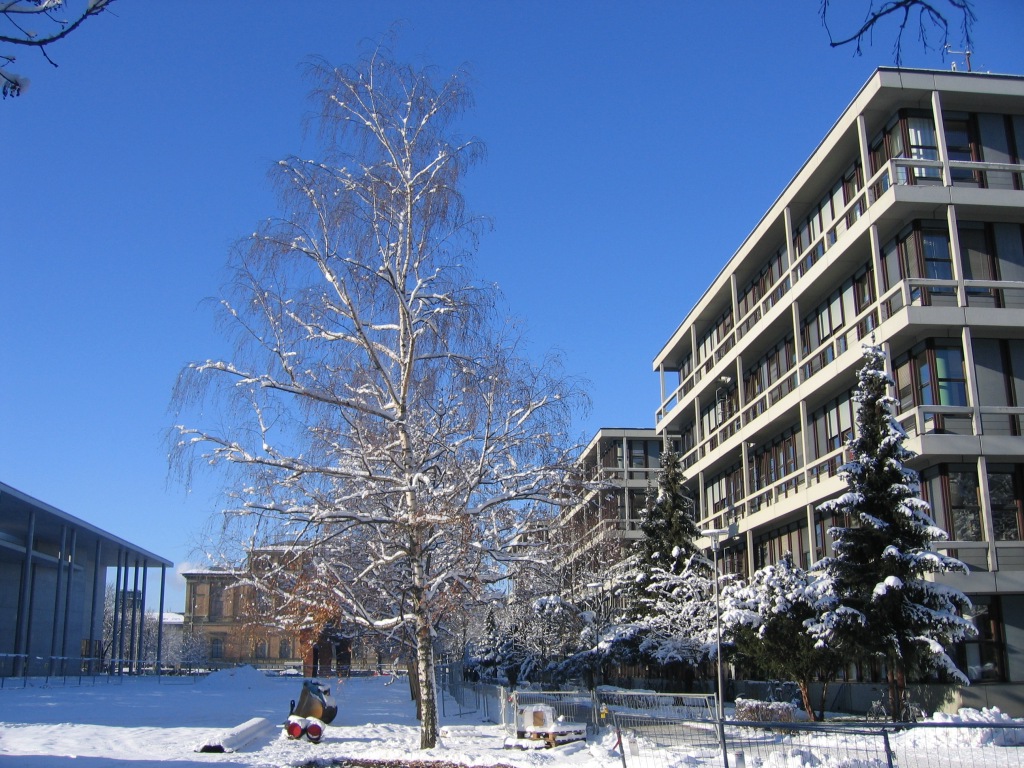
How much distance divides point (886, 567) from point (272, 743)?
49.1 feet

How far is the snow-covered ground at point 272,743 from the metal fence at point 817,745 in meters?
0.05

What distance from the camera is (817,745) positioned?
41.7 ft

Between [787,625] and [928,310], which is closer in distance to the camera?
[787,625]

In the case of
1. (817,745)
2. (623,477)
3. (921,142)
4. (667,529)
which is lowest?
(817,745)

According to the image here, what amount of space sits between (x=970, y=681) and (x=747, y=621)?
18.9ft

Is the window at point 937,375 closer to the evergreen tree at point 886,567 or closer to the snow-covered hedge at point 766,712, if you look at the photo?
the evergreen tree at point 886,567

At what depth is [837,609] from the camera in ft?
76.6

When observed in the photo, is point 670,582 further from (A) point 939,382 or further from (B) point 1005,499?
(A) point 939,382

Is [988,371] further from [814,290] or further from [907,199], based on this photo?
[814,290]

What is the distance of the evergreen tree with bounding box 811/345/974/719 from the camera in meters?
22.4

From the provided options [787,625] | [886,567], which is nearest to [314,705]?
[787,625]

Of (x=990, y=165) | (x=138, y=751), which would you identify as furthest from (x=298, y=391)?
(x=990, y=165)

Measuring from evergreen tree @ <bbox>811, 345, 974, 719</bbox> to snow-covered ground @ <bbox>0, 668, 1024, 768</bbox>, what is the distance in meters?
1.88

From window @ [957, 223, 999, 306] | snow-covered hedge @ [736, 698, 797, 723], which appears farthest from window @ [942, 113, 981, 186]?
snow-covered hedge @ [736, 698, 797, 723]
